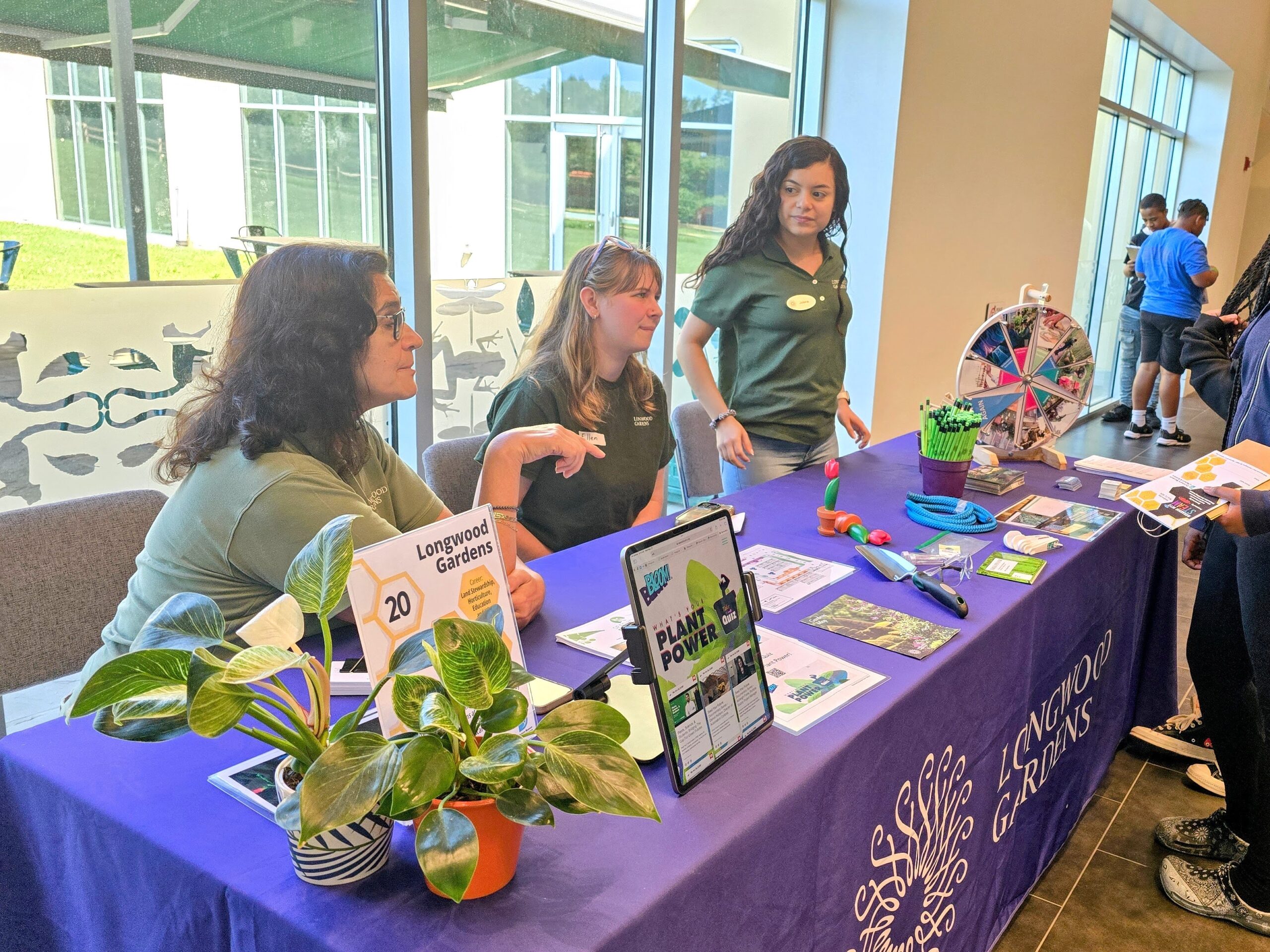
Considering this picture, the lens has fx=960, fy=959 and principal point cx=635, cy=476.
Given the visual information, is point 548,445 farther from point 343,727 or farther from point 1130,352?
point 1130,352

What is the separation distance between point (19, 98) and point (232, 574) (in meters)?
1.40

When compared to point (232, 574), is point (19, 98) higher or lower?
higher

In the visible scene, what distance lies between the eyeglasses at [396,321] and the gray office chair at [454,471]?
662mm

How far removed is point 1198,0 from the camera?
23.1ft

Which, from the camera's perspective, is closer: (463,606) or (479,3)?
(463,606)

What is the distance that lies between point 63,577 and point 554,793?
1195 mm

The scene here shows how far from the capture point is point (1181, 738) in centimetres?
248

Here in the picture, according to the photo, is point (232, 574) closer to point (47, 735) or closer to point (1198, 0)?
point (47, 735)

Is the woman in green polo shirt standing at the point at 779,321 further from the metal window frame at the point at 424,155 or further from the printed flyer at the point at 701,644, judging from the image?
the printed flyer at the point at 701,644

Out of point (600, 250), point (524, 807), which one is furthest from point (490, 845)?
point (600, 250)

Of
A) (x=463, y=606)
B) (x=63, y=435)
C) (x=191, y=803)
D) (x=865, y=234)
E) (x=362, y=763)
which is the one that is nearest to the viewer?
(x=362, y=763)

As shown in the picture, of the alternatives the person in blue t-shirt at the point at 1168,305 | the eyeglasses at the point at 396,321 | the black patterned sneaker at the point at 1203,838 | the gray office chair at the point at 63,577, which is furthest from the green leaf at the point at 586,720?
the person in blue t-shirt at the point at 1168,305

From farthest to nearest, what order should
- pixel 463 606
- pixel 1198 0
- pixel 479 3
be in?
1. pixel 1198 0
2. pixel 479 3
3. pixel 463 606

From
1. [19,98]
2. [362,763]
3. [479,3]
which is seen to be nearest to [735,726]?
[362,763]
